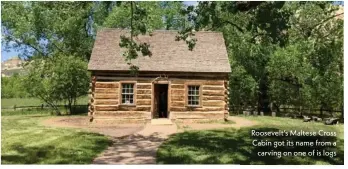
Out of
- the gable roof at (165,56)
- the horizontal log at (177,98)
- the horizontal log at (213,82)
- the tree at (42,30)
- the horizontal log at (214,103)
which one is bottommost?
the horizontal log at (214,103)

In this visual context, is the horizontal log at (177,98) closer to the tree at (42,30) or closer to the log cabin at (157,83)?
the log cabin at (157,83)

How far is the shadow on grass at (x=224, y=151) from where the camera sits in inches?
548

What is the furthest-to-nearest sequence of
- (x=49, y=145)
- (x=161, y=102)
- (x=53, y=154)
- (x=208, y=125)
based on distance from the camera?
1. (x=161, y=102)
2. (x=208, y=125)
3. (x=49, y=145)
4. (x=53, y=154)

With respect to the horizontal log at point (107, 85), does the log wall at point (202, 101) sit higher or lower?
lower

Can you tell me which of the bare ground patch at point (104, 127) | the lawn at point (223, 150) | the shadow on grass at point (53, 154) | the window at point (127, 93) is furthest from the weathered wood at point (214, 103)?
the shadow on grass at point (53, 154)

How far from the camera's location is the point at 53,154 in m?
14.5

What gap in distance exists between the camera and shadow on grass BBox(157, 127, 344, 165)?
1393cm

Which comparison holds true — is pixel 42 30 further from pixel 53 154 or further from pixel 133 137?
pixel 53 154

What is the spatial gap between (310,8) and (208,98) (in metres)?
10.7

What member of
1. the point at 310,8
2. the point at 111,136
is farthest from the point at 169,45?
the point at 310,8

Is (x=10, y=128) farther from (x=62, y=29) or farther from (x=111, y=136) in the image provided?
(x=62, y=29)

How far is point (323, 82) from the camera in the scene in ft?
100

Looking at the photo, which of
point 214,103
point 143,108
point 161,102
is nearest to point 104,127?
point 143,108

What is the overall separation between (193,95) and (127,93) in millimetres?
3825
